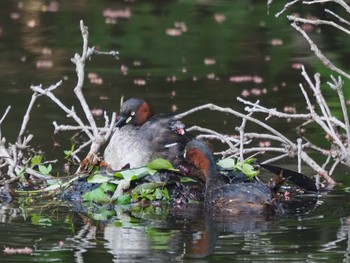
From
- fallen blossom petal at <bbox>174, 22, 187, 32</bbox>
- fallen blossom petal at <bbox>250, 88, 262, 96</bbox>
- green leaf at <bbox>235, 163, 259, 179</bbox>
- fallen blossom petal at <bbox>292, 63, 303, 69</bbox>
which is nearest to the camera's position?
green leaf at <bbox>235, 163, 259, 179</bbox>

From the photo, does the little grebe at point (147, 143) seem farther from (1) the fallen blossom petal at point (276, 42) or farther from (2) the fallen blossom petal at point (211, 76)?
(1) the fallen blossom petal at point (276, 42)

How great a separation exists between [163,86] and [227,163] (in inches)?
253

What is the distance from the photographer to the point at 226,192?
426 inches

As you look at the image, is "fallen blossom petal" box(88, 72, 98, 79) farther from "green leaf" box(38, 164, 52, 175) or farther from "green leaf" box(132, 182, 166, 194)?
"green leaf" box(132, 182, 166, 194)

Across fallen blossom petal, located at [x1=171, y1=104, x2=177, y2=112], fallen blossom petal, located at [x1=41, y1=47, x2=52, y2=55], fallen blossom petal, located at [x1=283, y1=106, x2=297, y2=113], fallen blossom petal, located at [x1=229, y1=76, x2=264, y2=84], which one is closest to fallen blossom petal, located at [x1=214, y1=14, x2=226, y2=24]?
fallen blossom petal, located at [x1=41, y1=47, x2=52, y2=55]

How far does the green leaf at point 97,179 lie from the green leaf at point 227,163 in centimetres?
104

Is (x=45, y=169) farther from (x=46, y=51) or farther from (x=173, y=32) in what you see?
(x=173, y=32)

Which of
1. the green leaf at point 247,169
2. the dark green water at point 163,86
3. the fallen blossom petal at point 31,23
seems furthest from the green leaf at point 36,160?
the fallen blossom petal at point 31,23

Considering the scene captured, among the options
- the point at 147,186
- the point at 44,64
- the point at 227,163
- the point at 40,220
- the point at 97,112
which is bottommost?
the point at 40,220

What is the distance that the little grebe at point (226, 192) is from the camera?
34.9 ft

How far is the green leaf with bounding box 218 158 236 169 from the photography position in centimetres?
1152

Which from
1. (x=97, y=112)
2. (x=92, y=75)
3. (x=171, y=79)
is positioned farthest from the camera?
(x=92, y=75)

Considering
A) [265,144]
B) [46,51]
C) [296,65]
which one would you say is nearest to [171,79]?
[296,65]

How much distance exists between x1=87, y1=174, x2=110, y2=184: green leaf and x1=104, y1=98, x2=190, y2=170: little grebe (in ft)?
1.01
